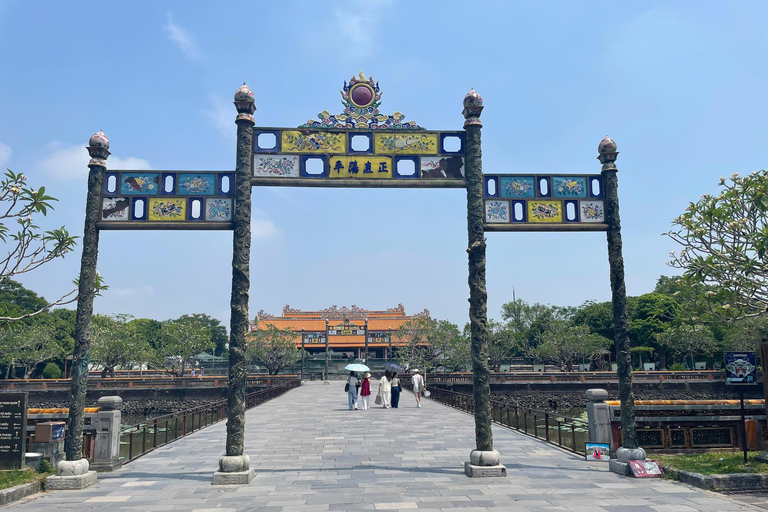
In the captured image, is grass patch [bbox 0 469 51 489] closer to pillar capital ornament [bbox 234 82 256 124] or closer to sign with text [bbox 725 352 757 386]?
pillar capital ornament [bbox 234 82 256 124]

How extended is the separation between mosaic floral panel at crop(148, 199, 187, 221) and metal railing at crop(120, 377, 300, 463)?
17.2 feet

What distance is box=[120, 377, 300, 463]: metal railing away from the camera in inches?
578

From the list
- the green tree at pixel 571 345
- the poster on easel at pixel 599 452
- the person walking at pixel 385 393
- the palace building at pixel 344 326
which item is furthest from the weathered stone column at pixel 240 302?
the palace building at pixel 344 326

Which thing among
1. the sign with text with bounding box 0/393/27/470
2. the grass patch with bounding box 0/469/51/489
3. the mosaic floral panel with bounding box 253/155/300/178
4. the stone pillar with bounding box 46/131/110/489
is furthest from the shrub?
the mosaic floral panel with bounding box 253/155/300/178

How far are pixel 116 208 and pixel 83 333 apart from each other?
7.90ft

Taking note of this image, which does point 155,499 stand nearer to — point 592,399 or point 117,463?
point 117,463

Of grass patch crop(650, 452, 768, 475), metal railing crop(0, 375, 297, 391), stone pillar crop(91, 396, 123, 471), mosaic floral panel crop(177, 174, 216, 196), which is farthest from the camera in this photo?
metal railing crop(0, 375, 297, 391)

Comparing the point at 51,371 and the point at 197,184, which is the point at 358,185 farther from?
the point at 51,371

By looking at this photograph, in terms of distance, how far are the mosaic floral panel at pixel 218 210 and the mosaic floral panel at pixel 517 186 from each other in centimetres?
531

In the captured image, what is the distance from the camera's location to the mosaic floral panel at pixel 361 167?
11227mm

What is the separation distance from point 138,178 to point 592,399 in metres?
10.6

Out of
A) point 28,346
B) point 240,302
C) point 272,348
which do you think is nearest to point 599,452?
point 240,302

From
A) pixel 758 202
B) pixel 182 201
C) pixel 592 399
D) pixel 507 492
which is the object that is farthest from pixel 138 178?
pixel 758 202

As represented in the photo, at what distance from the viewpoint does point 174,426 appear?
2027 cm
